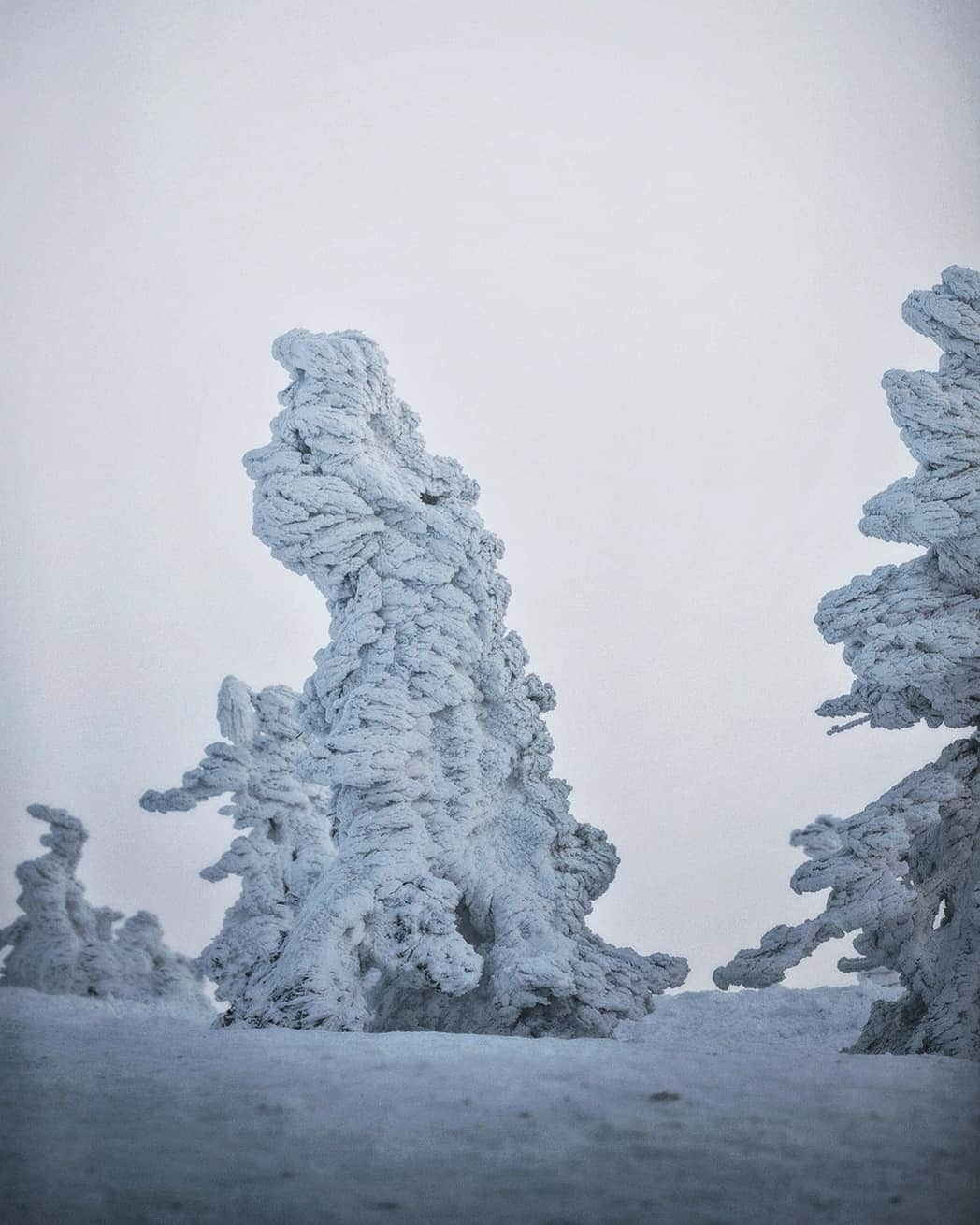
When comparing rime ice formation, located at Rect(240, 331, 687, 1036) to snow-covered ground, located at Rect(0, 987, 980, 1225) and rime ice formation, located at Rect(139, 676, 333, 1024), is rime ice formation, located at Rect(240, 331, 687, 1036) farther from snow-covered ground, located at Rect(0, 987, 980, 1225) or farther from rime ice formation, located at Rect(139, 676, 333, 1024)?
rime ice formation, located at Rect(139, 676, 333, 1024)

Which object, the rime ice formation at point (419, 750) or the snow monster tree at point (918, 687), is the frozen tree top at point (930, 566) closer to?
the snow monster tree at point (918, 687)

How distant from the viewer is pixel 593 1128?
3137 mm

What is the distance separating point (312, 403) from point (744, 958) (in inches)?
162

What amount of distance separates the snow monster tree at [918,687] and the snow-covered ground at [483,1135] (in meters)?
2.18

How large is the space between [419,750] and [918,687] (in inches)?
114

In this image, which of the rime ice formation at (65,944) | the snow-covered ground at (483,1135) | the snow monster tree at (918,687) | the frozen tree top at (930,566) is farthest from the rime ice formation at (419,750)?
the rime ice formation at (65,944)

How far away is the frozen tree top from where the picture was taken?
21.2 feet

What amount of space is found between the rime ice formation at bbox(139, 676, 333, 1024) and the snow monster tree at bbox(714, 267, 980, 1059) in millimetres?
4884

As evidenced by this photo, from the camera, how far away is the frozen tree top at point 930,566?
6473 mm

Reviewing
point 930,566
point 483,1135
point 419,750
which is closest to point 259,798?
point 419,750

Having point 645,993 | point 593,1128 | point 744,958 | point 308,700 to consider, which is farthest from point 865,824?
point 593,1128

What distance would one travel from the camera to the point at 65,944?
481 inches

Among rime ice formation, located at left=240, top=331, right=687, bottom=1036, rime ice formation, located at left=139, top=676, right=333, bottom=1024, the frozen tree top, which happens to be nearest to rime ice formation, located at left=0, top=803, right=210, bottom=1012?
rime ice formation, located at left=139, top=676, right=333, bottom=1024

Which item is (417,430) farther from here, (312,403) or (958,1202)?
(958,1202)
